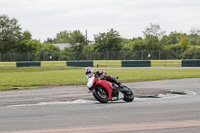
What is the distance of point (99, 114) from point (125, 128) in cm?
195

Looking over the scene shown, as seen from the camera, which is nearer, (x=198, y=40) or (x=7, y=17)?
(x=7, y=17)

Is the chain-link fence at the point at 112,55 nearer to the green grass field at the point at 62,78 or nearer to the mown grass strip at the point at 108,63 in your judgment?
the mown grass strip at the point at 108,63

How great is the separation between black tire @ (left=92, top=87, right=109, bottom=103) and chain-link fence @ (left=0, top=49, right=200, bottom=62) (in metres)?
36.5

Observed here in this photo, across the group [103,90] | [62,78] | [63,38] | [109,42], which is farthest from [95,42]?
[63,38]

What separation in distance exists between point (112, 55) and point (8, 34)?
1501 inches

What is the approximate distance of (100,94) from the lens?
11.4 metres

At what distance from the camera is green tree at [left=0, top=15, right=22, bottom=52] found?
81.2m

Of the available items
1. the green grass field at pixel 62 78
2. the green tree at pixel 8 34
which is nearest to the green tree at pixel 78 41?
the green tree at pixel 8 34

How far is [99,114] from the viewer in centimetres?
906

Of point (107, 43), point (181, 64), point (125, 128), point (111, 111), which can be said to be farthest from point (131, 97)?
point (107, 43)

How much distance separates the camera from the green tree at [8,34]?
81.2 meters

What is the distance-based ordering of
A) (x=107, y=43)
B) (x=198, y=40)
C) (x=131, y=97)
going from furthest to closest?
(x=198, y=40)
(x=107, y=43)
(x=131, y=97)

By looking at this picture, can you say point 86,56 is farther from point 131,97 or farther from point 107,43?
point 131,97

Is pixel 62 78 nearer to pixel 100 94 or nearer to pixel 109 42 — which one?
pixel 100 94
